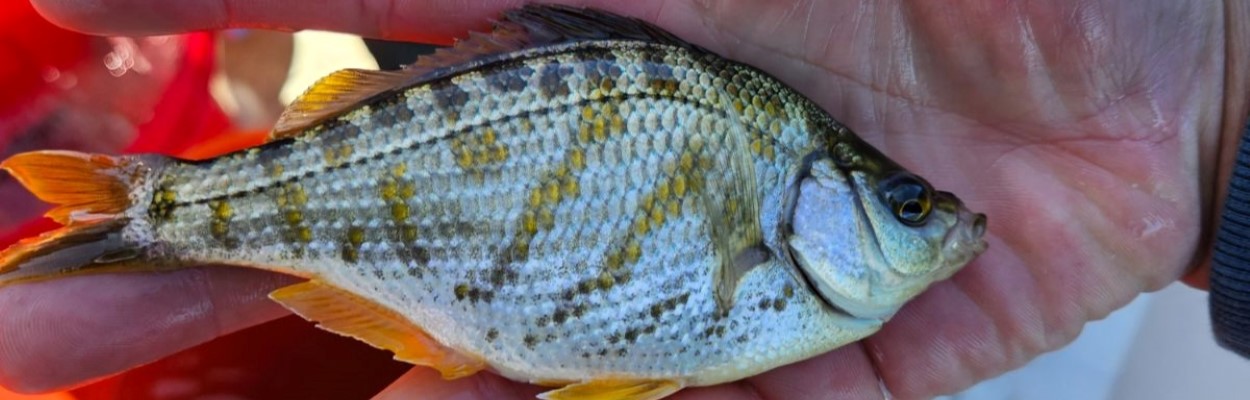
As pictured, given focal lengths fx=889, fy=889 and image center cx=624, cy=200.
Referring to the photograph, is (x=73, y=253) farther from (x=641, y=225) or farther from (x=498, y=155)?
(x=641, y=225)

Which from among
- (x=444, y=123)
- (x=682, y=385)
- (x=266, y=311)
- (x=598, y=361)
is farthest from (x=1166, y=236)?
(x=266, y=311)

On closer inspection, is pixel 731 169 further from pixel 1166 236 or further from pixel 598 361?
pixel 1166 236

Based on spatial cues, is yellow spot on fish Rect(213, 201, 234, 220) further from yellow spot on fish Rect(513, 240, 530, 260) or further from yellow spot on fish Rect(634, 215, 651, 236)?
yellow spot on fish Rect(634, 215, 651, 236)

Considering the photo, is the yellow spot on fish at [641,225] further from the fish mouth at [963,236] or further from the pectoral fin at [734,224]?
the fish mouth at [963,236]

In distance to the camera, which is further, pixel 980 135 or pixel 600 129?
pixel 980 135

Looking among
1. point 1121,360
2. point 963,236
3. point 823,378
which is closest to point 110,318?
point 823,378

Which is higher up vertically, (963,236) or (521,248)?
(521,248)

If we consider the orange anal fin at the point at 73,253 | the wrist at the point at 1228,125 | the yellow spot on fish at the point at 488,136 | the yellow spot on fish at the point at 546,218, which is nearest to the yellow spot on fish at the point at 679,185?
the yellow spot on fish at the point at 546,218
